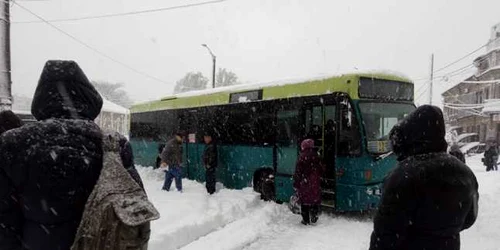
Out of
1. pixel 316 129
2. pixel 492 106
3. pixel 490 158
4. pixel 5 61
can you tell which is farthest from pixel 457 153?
pixel 492 106

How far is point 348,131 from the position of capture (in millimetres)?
9453

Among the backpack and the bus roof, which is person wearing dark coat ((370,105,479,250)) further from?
the bus roof

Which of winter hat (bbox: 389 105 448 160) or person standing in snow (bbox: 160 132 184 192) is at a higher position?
winter hat (bbox: 389 105 448 160)

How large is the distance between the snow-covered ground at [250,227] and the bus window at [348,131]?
1.60 metres

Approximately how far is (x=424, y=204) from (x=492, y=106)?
37298mm

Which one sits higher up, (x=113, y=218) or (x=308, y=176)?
(x=113, y=218)

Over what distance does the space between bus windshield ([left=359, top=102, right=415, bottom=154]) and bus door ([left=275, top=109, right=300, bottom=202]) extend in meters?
1.70

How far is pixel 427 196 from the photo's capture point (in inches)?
108

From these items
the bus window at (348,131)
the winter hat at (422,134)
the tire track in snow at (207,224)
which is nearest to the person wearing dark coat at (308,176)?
the bus window at (348,131)

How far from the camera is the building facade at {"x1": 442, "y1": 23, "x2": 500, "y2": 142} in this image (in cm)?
3612

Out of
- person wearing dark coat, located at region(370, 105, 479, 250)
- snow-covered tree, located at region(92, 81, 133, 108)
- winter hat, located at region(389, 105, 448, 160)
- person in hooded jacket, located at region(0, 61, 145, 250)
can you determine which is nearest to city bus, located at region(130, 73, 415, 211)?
winter hat, located at region(389, 105, 448, 160)

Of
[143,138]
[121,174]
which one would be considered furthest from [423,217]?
[143,138]

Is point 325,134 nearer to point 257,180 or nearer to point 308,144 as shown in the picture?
point 308,144

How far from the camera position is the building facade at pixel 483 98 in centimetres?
3612
